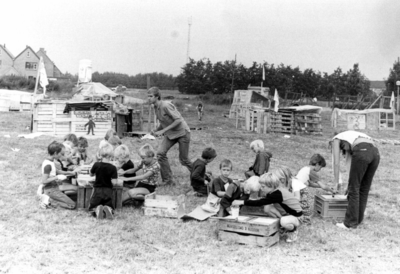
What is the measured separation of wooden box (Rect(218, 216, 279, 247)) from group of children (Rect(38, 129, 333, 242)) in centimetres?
23

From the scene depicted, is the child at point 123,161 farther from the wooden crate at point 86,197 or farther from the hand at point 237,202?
the hand at point 237,202

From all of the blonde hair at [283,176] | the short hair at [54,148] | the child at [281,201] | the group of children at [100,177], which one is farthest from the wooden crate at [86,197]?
the blonde hair at [283,176]

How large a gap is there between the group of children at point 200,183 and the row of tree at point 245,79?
52833 mm

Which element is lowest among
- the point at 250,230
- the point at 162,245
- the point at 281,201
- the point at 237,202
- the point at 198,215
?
the point at 162,245

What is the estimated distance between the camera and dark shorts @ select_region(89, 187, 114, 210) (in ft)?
22.7

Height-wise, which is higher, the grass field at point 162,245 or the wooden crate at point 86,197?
the wooden crate at point 86,197

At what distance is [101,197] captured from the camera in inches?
273

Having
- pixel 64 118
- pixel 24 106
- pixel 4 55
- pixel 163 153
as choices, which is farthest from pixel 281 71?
pixel 163 153

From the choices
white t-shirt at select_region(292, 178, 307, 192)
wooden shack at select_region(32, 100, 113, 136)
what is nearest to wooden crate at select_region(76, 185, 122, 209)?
white t-shirt at select_region(292, 178, 307, 192)

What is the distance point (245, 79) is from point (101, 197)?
56.9 meters

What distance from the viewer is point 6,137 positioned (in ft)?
56.9

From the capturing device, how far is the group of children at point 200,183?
6.17 m

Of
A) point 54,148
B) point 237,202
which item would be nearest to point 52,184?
point 54,148

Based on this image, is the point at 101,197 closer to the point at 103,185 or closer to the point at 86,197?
the point at 103,185
